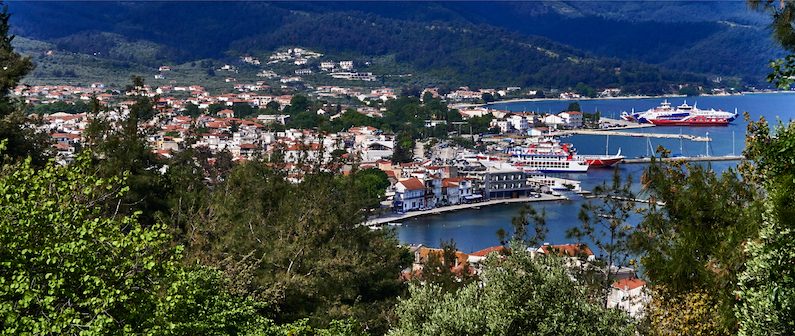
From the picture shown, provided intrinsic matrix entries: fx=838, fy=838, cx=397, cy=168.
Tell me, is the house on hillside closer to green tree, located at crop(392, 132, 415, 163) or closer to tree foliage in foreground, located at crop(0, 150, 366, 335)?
green tree, located at crop(392, 132, 415, 163)

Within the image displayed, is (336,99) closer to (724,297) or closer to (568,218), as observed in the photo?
(568,218)

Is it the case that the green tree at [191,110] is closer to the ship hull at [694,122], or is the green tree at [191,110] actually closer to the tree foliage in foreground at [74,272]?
the ship hull at [694,122]

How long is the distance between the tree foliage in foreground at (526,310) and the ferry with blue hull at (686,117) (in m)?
34.4

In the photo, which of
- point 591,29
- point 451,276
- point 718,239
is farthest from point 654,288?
point 591,29

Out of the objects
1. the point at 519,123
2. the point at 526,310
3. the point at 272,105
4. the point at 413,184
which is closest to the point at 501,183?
the point at 413,184

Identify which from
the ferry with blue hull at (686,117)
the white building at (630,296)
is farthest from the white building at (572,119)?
the white building at (630,296)

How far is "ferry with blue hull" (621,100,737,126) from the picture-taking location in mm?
34875

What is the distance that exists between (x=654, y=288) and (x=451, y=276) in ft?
10.2

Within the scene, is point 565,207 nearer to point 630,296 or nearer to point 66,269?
point 630,296

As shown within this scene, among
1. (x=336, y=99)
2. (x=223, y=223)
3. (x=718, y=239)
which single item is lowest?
(x=336, y=99)

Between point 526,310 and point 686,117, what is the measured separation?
115ft

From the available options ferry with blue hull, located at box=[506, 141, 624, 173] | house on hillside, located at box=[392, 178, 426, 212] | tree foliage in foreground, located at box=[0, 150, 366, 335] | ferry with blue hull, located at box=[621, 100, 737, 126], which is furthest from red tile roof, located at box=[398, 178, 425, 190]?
ferry with blue hull, located at box=[621, 100, 737, 126]

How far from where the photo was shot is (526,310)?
2652 mm

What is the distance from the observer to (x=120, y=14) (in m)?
74.2
